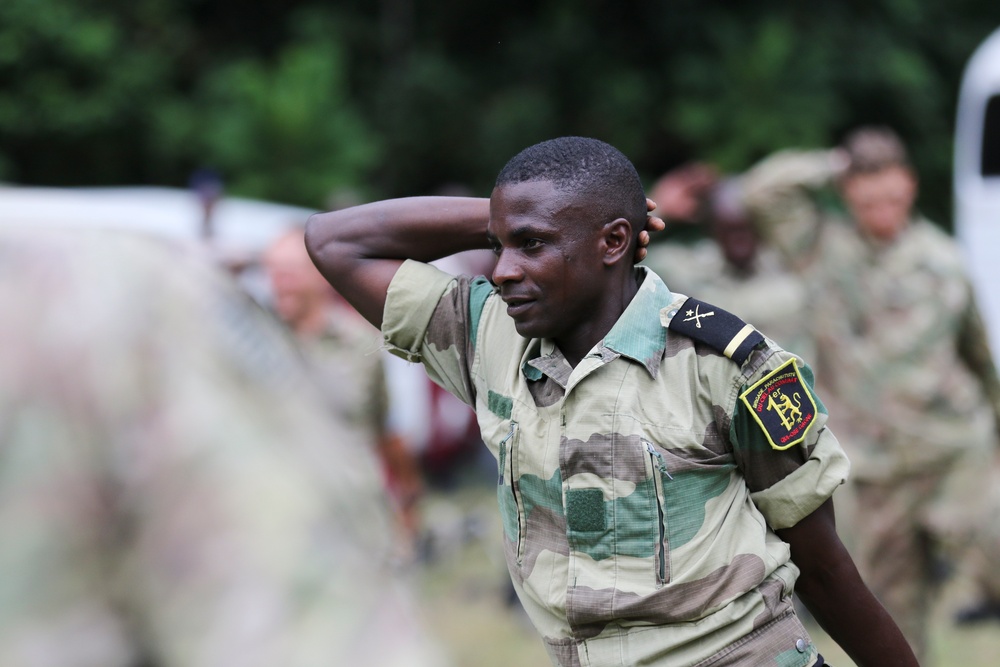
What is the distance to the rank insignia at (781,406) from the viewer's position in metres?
1.92

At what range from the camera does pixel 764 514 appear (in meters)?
2.04

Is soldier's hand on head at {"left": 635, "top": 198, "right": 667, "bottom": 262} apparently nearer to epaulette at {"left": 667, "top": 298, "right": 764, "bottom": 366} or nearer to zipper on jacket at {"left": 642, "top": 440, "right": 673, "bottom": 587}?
epaulette at {"left": 667, "top": 298, "right": 764, "bottom": 366}

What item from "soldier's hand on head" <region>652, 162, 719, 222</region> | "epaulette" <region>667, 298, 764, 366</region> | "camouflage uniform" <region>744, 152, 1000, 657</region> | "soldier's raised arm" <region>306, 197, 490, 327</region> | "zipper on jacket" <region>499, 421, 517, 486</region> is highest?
"soldier's raised arm" <region>306, 197, 490, 327</region>

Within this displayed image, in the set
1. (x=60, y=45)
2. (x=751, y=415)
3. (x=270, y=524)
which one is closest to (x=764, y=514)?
(x=751, y=415)

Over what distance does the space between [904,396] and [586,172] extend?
386cm

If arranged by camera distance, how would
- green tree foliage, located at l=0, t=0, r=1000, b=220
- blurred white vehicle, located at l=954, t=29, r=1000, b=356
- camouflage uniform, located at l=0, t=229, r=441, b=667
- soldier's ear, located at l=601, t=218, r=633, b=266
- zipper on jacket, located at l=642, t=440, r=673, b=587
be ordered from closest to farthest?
camouflage uniform, located at l=0, t=229, r=441, b=667, zipper on jacket, located at l=642, t=440, r=673, b=587, soldier's ear, located at l=601, t=218, r=633, b=266, blurred white vehicle, located at l=954, t=29, r=1000, b=356, green tree foliage, located at l=0, t=0, r=1000, b=220

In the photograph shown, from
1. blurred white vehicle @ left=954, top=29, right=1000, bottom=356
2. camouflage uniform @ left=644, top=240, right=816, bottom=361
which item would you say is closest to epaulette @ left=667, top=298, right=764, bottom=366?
camouflage uniform @ left=644, top=240, right=816, bottom=361

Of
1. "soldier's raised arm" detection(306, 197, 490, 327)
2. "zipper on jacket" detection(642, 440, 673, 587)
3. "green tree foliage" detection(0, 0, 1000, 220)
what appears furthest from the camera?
"green tree foliage" detection(0, 0, 1000, 220)

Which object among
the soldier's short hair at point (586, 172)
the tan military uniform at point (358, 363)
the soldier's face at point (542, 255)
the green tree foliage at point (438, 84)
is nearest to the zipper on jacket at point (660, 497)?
the soldier's face at point (542, 255)

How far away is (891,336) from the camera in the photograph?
217 inches

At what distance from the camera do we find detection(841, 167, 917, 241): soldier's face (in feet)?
18.0

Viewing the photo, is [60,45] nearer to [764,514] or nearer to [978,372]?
[978,372]

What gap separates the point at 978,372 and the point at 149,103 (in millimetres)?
11943

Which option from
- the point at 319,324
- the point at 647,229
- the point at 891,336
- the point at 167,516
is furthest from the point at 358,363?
the point at 167,516
